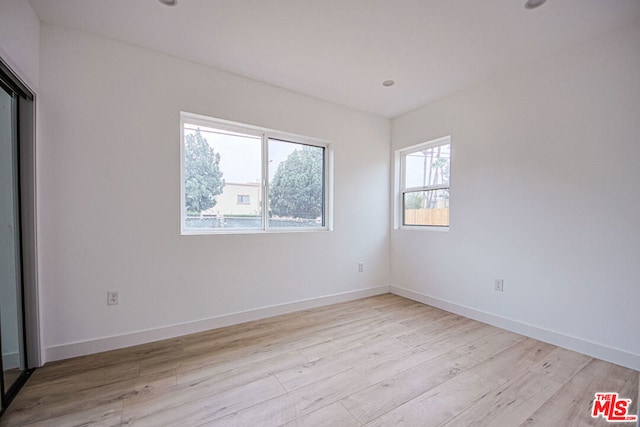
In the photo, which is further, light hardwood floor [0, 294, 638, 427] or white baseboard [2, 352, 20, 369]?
white baseboard [2, 352, 20, 369]

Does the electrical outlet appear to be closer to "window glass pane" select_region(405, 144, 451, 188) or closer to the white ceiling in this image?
the white ceiling

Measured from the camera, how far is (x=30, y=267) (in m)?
1.94

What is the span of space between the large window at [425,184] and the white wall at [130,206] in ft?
5.70

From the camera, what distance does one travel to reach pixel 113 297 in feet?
7.42

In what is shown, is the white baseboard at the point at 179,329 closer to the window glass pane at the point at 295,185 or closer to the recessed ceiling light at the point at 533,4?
the window glass pane at the point at 295,185

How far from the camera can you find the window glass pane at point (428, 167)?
3.44 m

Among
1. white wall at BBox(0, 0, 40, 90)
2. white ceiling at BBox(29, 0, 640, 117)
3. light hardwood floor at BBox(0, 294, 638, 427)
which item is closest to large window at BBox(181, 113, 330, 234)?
white ceiling at BBox(29, 0, 640, 117)

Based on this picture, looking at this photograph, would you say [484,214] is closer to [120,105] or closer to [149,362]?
[149,362]

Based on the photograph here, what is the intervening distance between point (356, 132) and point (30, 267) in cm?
341

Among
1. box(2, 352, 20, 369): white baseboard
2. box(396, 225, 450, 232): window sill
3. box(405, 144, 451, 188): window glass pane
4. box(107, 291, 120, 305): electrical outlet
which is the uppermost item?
box(405, 144, 451, 188): window glass pane

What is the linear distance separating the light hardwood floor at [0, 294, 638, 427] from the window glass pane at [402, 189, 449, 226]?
1.37 metres

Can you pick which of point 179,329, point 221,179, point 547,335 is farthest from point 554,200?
point 179,329

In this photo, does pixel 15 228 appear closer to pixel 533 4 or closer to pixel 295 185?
pixel 295 185

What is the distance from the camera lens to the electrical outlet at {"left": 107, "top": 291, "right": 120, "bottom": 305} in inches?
88.6
